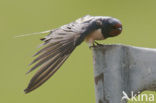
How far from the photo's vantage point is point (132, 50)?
132cm

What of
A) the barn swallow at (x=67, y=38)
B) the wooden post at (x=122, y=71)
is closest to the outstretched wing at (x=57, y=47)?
the barn swallow at (x=67, y=38)

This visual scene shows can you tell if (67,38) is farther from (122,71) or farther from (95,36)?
(122,71)

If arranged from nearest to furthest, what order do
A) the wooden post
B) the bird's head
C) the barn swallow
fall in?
the wooden post, the barn swallow, the bird's head

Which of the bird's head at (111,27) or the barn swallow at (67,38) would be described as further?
the bird's head at (111,27)

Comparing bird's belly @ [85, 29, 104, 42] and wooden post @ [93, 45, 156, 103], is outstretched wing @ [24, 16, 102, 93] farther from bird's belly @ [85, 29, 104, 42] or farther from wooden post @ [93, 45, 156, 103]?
wooden post @ [93, 45, 156, 103]

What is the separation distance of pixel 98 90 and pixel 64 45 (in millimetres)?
306

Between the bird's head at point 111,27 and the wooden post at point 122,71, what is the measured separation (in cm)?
33

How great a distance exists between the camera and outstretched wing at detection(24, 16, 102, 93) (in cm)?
140

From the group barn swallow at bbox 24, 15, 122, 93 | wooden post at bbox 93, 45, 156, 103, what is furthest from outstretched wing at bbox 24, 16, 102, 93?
wooden post at bbox 93, 45, 156, 103

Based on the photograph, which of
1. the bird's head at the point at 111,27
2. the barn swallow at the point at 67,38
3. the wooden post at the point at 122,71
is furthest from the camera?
the bird's head at the point at 111,27

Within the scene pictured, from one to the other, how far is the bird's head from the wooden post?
1.08 ft

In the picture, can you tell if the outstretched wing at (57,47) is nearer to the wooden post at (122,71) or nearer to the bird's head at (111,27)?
the bird's head at (111,27)

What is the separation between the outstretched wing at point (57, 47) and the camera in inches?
55.3

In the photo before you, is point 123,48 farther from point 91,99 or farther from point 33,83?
point 91,99
